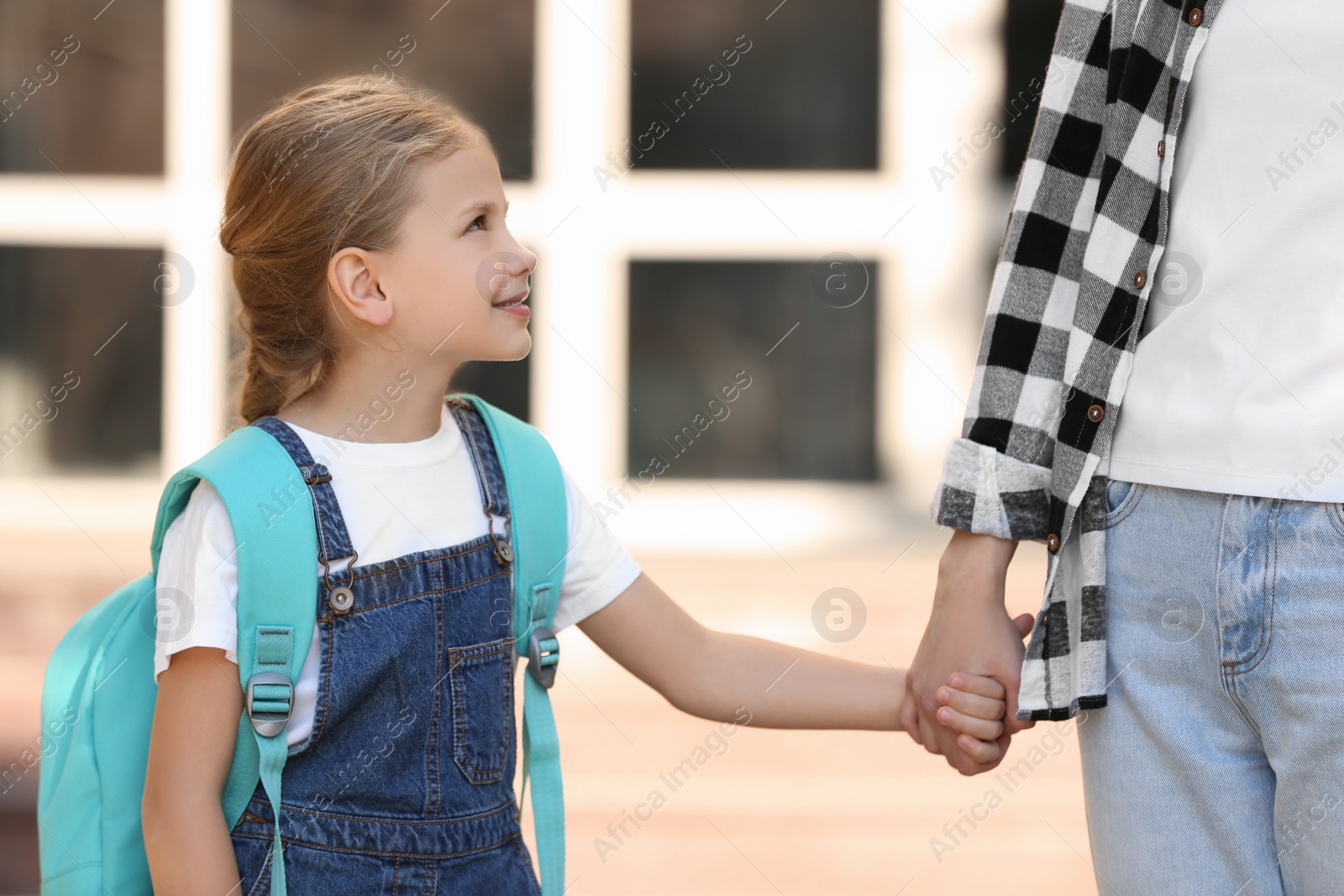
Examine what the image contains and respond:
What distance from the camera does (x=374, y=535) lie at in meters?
1.32

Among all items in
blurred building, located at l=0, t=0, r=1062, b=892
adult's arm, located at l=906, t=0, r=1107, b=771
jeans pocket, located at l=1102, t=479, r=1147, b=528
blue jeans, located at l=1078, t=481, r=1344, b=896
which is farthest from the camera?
blurred building, located at l=0, t=0, r=1062, b=892

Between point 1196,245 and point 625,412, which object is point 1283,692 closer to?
point 1196,245

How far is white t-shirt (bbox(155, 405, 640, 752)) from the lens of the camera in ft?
4.02

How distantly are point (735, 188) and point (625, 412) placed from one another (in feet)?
2.26

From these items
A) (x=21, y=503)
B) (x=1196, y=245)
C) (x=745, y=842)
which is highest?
(x=1196, y=245)

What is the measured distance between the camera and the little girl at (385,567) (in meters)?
1.23

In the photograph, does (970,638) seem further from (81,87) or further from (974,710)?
(81,87)

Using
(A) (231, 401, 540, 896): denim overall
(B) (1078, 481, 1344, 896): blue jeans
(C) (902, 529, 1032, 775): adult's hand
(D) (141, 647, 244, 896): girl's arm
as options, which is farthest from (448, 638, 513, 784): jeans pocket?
(B) (1078, 481, 1344, 896): blue jeans

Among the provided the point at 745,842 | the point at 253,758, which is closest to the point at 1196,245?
the point at 253,758

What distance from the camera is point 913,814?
3.01 metres

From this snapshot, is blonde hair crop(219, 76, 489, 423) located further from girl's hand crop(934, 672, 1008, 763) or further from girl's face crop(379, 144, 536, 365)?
girl's hand crop(934, 672, 1008, 763)

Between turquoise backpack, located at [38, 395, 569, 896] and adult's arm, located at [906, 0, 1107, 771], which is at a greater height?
adult's arm, located at [906, 0, 1107, 771]

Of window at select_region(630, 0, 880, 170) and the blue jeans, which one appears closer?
the blue jeans

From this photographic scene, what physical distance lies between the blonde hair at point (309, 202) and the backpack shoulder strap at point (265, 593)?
18 centimetres
